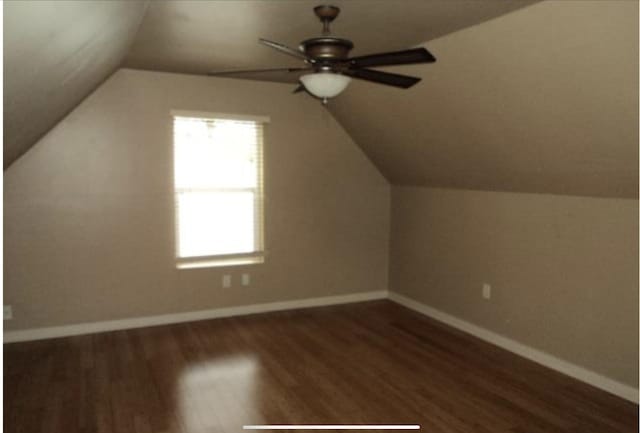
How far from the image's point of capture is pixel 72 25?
6.09 feet

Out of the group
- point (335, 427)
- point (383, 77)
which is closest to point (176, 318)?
point (335, 427)

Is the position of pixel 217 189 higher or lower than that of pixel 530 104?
lower

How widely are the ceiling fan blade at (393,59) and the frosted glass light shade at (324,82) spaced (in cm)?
10

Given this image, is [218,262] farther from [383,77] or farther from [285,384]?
[383,77]

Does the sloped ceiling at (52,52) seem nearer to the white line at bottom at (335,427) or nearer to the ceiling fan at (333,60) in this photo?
the ceiling fan at (333,60)

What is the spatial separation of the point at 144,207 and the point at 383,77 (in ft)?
9.12

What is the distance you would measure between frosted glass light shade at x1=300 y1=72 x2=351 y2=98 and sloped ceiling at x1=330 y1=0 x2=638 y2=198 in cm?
105

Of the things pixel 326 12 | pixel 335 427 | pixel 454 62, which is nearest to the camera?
pixel 326 12

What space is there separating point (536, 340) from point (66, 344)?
3.87 meters

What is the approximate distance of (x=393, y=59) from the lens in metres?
2.18

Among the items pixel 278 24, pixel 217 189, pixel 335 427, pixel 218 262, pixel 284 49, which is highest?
pixel 278 24

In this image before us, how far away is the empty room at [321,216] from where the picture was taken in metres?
2.56

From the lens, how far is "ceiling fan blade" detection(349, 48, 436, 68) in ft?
6.86

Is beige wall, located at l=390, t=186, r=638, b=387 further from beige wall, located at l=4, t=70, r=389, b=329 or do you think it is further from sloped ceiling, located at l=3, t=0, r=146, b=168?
sloped ceiling, located at l=3, t=0, r=146, b=168
